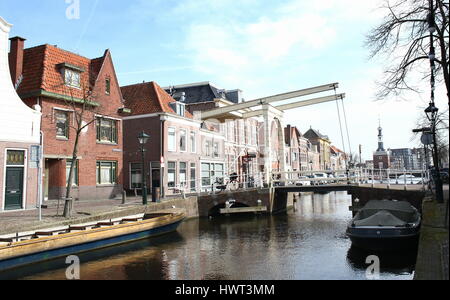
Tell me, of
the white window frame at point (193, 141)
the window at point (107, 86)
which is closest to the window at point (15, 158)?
the window at point (107, 86)

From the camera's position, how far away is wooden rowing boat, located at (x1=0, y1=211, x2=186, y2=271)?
33.8 ft

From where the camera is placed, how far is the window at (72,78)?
20.7 m

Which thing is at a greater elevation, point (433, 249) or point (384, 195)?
point (384, 195)

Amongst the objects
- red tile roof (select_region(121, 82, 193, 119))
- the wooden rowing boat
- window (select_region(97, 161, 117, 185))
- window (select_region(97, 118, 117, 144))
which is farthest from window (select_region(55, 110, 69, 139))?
red tile roof (select_region(121, 82, 193, 119))

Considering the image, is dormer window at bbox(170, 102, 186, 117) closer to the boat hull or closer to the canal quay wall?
the canal quay wall

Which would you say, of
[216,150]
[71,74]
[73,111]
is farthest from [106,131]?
[216,150]

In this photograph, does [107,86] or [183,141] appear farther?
[183,141]

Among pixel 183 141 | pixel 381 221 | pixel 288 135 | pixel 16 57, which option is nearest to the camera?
pixel 381 221

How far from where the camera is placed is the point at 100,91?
75.5 feet

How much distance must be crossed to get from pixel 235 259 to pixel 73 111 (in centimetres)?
1419

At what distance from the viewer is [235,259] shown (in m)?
11.8

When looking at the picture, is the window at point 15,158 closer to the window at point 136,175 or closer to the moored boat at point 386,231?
the window at point 136,175

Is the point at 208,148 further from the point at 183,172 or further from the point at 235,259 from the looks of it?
the point at 235,259

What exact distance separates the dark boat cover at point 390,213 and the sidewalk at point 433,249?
196cm
